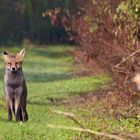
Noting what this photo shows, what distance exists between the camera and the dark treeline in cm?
5978

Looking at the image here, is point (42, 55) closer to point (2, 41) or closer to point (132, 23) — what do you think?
point (2, 41)

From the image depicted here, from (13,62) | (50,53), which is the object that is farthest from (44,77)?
(50,53)

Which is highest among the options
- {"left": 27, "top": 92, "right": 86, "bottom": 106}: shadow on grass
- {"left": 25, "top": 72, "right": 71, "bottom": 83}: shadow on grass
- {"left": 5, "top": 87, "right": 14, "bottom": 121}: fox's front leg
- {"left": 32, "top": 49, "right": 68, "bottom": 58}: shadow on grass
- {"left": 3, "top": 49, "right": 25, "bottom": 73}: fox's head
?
{"left": 3, "top": 49, "right": 25, "bottom": 73}: fox's head

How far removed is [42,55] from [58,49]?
7.23 metres

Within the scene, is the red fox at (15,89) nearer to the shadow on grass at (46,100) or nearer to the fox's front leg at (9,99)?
the fox's front leg at (9,99)

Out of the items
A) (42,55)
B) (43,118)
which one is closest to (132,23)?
(43,118)

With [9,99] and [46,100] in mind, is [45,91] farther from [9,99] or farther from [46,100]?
[9,99]

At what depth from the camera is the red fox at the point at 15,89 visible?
50.6 ft

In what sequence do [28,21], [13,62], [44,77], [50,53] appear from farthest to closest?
[28,21], [50,53], [44,77], [13,62]

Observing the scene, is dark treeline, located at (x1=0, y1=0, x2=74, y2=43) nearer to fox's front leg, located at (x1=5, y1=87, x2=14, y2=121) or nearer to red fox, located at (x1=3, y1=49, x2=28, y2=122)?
red fox, located at (x1=3, y1=49, x2=28, y2=122)

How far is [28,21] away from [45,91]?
36.8 m

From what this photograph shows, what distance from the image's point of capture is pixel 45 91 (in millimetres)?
25828

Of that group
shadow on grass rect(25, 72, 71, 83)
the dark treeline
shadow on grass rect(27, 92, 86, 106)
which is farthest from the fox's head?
the dark treeline

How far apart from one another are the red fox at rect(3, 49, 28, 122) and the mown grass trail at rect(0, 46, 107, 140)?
33 cm
